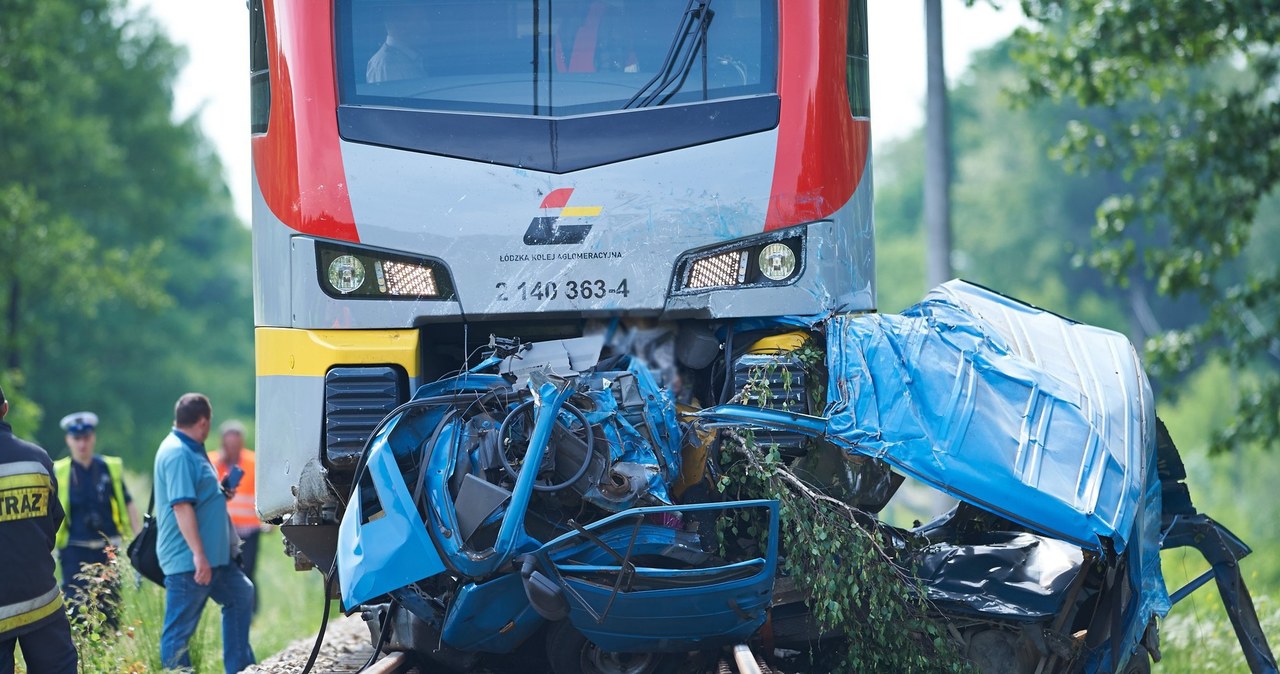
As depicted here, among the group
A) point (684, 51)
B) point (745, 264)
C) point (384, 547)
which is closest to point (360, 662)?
point (384, 547)

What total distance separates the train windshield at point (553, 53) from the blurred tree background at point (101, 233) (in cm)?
1441

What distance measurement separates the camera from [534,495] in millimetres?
5297

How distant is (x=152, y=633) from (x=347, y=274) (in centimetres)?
350

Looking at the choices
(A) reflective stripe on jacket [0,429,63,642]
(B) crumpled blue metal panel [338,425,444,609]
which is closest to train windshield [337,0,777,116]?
(B) crumpled blue metal panel [338,425,444,609]

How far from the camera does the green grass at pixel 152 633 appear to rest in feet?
23.2

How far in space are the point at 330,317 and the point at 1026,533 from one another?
297 centimetres

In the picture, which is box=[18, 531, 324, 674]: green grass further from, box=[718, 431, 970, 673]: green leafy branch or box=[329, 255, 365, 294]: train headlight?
box=[718, 431, 970, 673]: green leafy branch

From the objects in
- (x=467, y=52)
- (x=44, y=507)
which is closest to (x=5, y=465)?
(x=44, y=507)

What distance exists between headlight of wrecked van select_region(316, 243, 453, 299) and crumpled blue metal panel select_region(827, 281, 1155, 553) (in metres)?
1.60

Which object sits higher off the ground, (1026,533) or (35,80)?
(35,80)

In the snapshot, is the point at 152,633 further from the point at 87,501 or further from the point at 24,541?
the point at 24,541

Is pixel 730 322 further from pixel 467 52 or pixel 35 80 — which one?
pixel 35 80

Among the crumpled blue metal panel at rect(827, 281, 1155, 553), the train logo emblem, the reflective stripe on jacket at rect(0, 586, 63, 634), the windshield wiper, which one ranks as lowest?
the reflective stripe on jacket at rect(0, 586, 63, 634)

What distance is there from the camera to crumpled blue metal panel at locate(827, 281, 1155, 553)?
529cm
